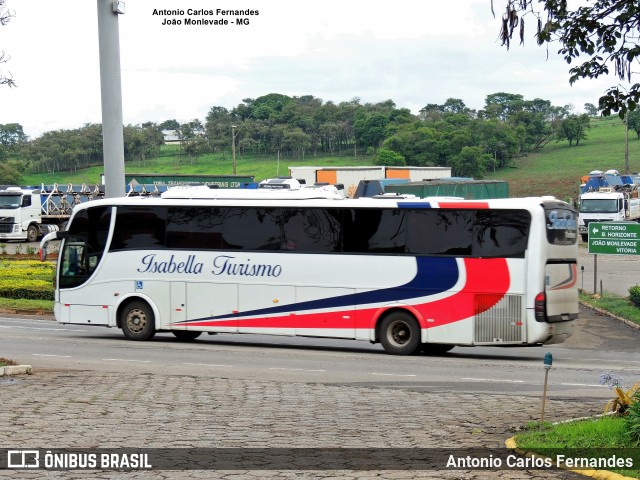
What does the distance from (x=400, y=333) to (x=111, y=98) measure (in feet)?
45.4

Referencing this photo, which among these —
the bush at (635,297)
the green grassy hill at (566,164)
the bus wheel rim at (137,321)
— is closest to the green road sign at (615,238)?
the bush at (635,297)

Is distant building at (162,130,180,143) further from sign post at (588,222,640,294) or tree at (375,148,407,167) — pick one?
sign post at (588,222,640,294)

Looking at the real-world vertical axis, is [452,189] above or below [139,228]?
above

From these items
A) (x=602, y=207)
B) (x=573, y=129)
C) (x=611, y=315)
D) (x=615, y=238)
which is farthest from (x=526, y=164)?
(x=611, y=315)

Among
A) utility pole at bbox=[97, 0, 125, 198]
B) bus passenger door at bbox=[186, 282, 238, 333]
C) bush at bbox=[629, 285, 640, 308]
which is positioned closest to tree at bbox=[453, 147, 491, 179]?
bush at bbox=[629, 285, 640, 308]

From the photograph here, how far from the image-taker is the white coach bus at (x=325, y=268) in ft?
68.0

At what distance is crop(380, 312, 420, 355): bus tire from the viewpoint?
69.8 ft

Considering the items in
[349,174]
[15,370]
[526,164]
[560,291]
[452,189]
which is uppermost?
[526,164]

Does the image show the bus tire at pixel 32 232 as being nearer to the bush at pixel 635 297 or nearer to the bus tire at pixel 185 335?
the bus tire at pixel 185 335

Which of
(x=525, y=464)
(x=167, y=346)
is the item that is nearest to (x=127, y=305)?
(x=167, y=346)

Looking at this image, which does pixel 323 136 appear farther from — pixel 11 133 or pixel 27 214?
pixel 27 214

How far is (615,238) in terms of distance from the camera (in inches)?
1288

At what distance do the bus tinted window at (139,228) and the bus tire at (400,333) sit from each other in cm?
582

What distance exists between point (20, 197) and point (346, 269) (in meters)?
40.7
